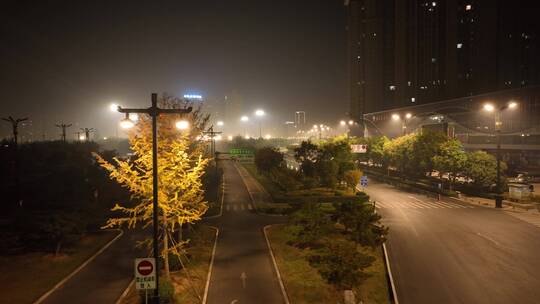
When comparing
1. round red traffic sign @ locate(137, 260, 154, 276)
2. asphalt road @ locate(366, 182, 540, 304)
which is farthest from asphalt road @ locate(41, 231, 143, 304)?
asphalt road @ locate(366, 182, 540, 304)

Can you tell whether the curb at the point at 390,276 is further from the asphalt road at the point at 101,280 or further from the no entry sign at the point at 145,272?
the asphalt road at the point at 101,280

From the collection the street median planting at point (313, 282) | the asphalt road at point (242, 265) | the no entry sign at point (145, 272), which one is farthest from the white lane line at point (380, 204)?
the no entry sign at point (145, 272)

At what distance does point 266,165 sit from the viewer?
60.1m

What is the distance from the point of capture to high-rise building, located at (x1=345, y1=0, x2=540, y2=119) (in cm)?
11138

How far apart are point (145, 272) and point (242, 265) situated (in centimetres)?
947

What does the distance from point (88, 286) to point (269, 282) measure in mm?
8831

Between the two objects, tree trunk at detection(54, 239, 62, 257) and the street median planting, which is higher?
tree trunk at detection(54, 239, 62, 257)

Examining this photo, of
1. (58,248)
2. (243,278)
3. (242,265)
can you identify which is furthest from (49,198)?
(243,278)

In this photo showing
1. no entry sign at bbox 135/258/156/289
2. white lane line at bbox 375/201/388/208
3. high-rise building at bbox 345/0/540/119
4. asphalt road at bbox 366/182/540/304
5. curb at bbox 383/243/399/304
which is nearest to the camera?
no entry sign at bbox 135/258/156/289

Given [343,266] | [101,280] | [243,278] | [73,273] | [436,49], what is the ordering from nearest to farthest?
[343,266]
[101,280]
[243,278]
[73,273]
[436,49]

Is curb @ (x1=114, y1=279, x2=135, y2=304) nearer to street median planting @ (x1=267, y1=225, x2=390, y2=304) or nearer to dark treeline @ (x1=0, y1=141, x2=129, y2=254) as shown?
dark treeline @ (x1=0, y1=141, x2=129, y2=254)

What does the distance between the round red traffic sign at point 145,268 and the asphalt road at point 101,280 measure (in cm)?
544

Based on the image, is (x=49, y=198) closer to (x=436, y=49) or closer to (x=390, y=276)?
(x=390, y=276)

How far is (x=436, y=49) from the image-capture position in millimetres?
133500
